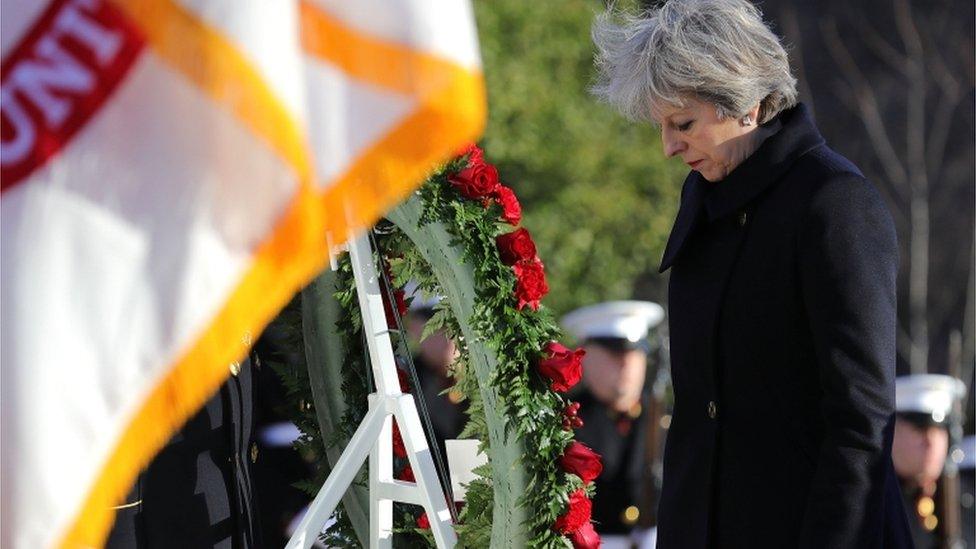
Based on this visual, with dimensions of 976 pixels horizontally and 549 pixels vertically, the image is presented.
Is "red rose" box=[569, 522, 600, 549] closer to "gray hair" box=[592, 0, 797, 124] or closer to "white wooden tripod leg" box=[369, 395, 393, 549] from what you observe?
"white wooden tripod leg" box=[369, 395, 393, 549]

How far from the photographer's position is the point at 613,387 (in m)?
7.23

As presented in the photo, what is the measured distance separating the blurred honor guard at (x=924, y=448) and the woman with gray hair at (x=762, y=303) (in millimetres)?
4462

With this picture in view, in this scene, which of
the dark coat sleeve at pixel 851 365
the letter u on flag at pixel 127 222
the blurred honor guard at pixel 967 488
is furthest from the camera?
the blurred honor guard at pixel 967 488

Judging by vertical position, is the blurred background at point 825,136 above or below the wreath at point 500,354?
above

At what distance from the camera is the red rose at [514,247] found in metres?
3.16

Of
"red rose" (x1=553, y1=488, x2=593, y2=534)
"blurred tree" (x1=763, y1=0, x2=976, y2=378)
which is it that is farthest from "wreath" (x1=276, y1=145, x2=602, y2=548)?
"blurred tree" (x1=763, y1=0, x2=976, y2=378)

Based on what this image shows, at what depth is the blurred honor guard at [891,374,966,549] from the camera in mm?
6945

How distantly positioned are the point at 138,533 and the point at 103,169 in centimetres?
128

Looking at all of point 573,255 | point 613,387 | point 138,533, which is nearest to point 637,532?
point 613,387

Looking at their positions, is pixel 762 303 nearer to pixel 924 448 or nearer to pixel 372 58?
pixel 372 58

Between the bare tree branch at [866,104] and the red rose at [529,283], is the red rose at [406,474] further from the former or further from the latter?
the bare tree branch at [866,104]

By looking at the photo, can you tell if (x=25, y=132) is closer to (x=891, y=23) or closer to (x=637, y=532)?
(x=637, y=532)

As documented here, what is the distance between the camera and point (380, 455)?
3.35 m

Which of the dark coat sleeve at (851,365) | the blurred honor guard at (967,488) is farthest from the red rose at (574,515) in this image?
the blurred honor guard at (967,488)
